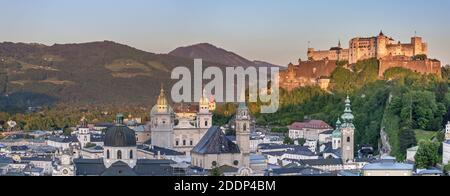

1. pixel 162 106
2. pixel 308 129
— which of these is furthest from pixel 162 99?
pixel 308 129

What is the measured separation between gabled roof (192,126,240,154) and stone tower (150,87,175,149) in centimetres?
315

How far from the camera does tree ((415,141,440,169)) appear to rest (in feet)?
33.1

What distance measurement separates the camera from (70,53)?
677 inches

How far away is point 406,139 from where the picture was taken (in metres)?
12.5

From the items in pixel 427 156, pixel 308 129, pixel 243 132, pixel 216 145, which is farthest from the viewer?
pixel 308 129

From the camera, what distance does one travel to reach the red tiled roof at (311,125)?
17.6 meters

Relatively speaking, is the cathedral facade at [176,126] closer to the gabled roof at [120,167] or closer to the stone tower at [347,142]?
the stone tower at [347,142]

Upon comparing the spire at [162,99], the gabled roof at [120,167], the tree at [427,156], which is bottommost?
the gabled roof at [120,167]

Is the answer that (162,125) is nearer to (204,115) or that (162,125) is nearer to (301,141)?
(204,115)

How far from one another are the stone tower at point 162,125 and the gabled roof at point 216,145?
3.15 metres

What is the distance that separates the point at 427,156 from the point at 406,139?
221cm

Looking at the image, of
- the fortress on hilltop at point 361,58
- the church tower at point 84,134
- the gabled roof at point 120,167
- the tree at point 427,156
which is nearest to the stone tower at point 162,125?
the church tower at point 84,134

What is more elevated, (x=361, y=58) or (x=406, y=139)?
(x=361, y=58)
